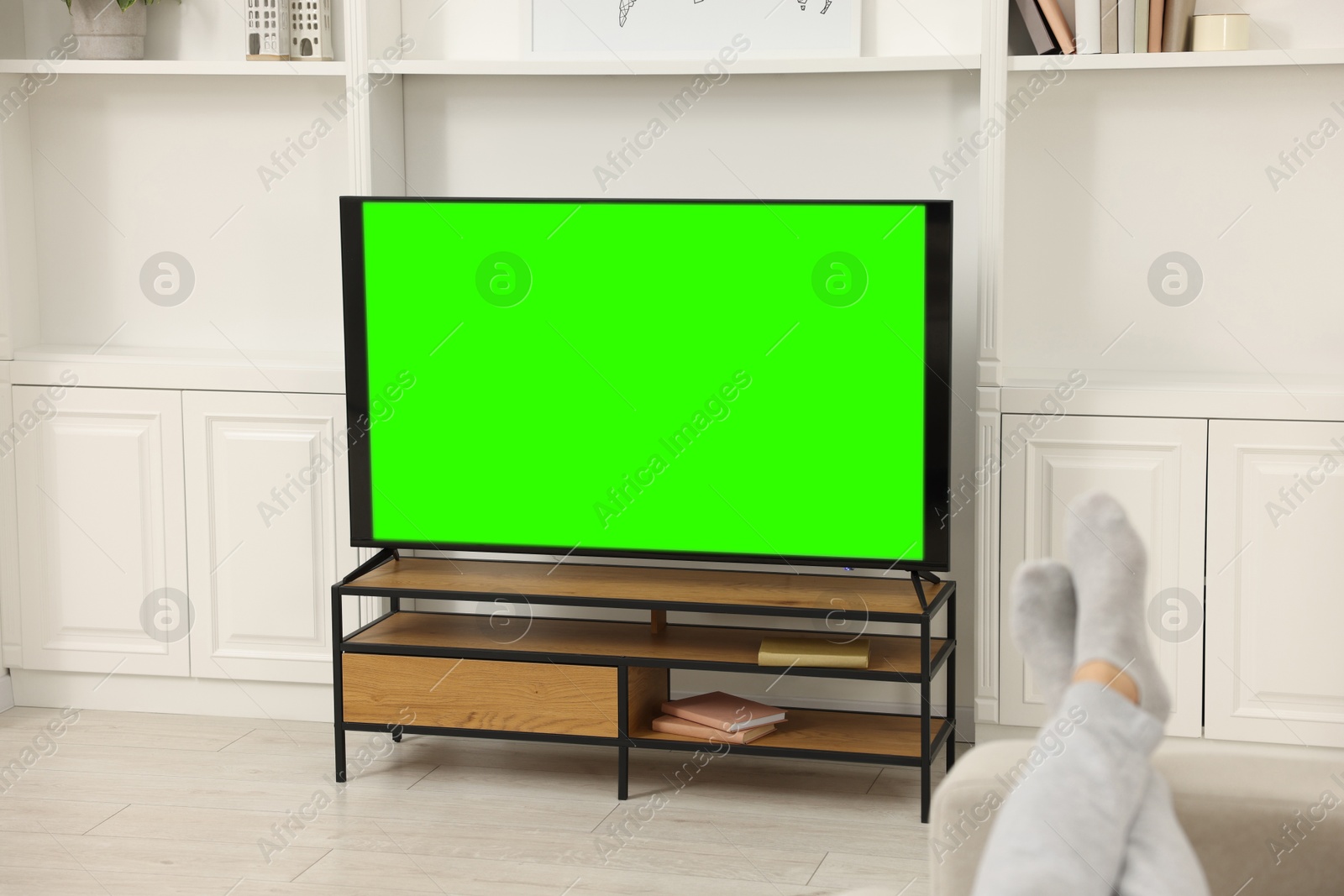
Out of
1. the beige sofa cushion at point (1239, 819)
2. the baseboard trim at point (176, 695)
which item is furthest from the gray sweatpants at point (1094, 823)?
the baseboard trim at point (176, 695)

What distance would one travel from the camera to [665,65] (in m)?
2.91

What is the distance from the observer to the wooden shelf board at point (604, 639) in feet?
8.98

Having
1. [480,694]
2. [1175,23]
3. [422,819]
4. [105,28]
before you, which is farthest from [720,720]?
[105,28]

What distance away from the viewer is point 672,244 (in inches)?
107

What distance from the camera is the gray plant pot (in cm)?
315

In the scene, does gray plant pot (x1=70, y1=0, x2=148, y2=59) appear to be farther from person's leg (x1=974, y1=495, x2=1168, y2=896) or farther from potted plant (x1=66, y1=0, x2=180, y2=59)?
person's leg (x1=974, y1=495, x2=1168, y2=896)

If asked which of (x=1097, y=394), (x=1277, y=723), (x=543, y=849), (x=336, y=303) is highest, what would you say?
(x=336, y=303)

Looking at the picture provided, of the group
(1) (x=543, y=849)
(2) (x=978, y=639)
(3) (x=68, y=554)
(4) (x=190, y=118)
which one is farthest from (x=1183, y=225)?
(3) (x=68, y=554)

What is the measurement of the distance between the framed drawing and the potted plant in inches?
40.1

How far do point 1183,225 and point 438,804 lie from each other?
7.11 ft

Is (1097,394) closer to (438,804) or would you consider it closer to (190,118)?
(438,804)

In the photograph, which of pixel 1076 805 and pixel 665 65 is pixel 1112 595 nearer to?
pixel 1076 805

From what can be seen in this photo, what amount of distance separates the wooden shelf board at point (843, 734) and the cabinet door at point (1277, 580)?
66cm

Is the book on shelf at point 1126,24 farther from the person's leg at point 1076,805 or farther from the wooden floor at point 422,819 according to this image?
the person's leg at point 1076,805
